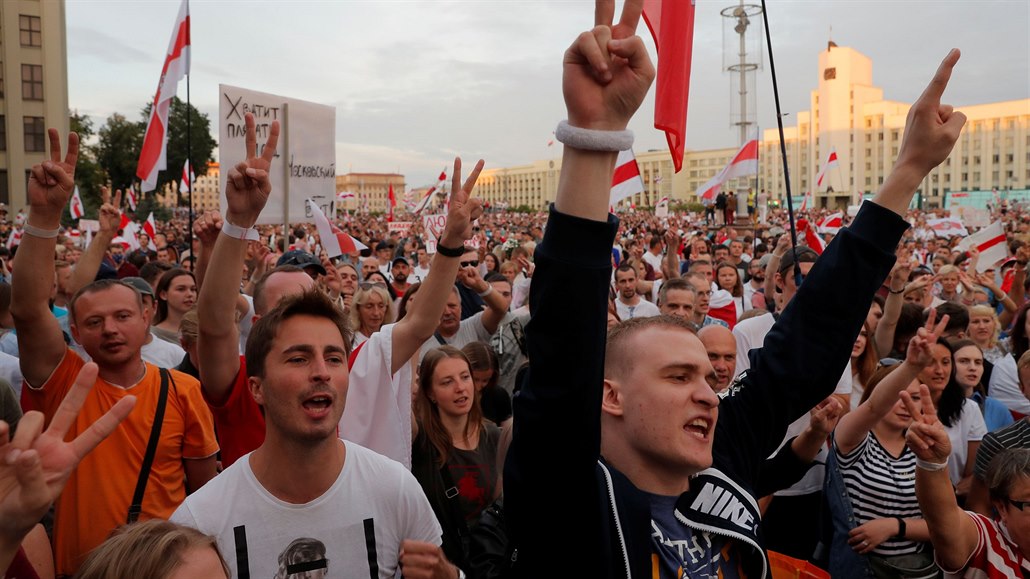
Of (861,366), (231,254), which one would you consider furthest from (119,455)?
(861,366)

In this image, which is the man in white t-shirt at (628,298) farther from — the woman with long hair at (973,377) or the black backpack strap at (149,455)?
the black backpack strap at (149,455)

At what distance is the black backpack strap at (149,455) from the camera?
322cm

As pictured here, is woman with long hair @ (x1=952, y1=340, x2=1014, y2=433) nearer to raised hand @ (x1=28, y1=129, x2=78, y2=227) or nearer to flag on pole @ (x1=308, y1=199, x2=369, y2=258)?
raised hand @ (x1=28, y1=129, x2=78, y2=227)

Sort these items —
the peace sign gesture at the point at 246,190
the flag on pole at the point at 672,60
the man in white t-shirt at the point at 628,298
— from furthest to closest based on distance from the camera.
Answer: the man in white t-shirt at the point at 628,298, the flag on pole at the point at 672,60, the peace sign gesture at the point at 246,190

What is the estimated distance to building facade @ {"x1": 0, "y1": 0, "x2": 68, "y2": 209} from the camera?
47.3m

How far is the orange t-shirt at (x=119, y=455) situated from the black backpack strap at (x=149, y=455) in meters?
0.02

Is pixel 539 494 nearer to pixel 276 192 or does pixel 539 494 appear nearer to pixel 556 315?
pixel 556 315

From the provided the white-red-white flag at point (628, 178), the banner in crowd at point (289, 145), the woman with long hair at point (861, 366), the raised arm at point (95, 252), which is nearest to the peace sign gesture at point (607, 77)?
the woman with long hair at point (861, 366)

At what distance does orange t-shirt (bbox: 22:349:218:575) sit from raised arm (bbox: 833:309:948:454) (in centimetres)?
289

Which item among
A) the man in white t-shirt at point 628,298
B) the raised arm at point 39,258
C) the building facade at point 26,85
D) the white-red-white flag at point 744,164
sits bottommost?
the man in white t-shirt at point 628,298

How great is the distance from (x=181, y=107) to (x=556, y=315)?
6742 cm

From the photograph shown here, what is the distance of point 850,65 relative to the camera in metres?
109

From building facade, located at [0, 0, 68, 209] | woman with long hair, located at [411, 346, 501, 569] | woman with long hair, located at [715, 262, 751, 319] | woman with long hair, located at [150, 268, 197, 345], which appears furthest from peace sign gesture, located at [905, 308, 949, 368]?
building facade, located at [0, 0, 68, 209]

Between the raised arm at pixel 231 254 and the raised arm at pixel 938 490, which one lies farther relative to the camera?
the raised arm at pixel 938 490
